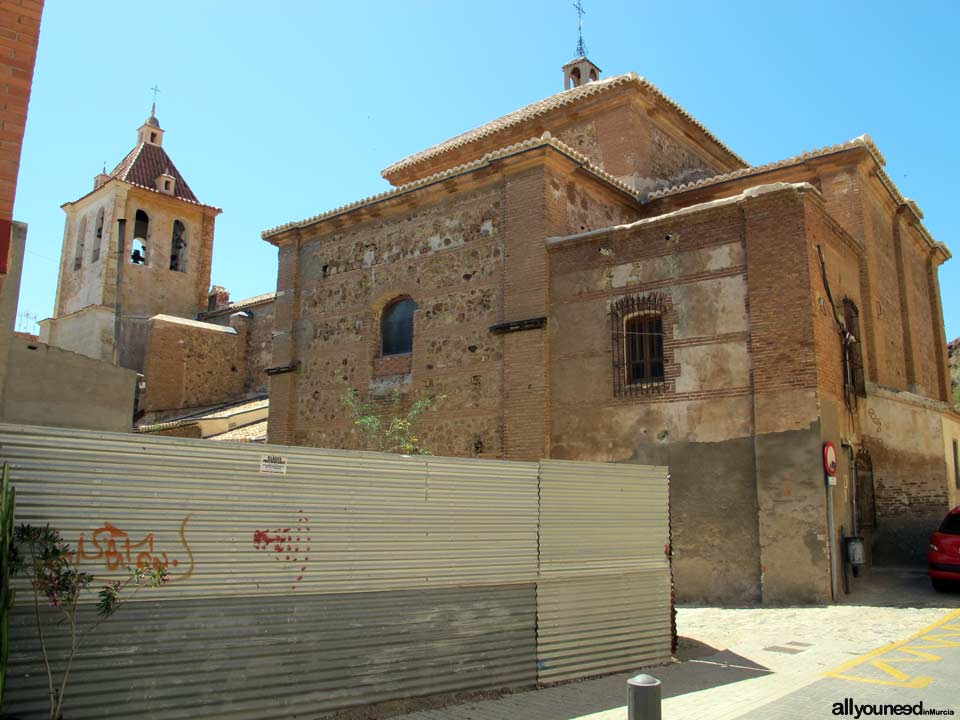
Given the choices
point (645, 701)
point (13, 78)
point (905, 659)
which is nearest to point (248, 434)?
point (13, 78)

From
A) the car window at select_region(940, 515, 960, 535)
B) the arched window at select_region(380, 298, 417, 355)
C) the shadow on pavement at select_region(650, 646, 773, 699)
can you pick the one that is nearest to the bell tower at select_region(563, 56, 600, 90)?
the arched window at select_region(380, 298, 417, 355)

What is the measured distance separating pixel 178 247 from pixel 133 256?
2357mm

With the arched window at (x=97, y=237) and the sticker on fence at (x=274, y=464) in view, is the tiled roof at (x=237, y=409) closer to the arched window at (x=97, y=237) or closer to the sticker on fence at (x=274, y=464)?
the arched window at (x=97, y=237)

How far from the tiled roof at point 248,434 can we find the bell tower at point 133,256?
364 inches

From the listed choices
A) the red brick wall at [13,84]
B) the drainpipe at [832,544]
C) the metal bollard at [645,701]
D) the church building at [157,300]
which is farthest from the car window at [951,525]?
the church building at [157,300]

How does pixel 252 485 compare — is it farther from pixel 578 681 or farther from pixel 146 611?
pixel 578 681

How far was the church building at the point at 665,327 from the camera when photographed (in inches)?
474

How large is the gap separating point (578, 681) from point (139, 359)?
91.2ft

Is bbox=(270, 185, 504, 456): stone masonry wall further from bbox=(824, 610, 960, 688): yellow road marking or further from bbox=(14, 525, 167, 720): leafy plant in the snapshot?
bbox=(14, 525, 167, 720): leafy plant

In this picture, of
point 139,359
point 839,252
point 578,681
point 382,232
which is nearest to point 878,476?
point 839,252

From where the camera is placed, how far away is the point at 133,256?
33.4 m

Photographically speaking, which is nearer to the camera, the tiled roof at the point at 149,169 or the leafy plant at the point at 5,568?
the leafy plant at the point at 5,568

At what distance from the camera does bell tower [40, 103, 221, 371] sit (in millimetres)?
31875

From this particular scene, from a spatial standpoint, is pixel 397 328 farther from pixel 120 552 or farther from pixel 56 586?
pixel 56 586
